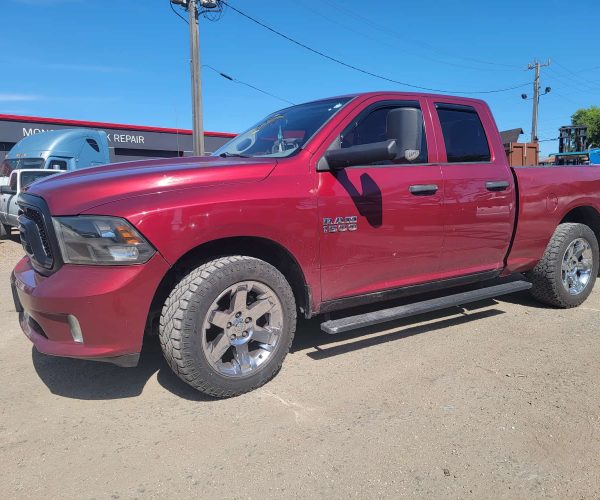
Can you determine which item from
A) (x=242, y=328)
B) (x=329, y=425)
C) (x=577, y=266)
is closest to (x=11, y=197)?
(x=242, y=328)

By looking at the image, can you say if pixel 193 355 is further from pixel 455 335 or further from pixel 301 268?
pixel 455 335

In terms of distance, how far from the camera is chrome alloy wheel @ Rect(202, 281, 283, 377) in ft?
9.98

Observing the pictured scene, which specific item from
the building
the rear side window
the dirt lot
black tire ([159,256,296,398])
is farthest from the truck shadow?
the building

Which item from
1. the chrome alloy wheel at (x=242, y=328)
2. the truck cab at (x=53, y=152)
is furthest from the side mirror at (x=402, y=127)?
the truck cab at (x=53, y=152)

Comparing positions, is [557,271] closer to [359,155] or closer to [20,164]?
[359,155]

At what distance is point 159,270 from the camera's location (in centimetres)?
278

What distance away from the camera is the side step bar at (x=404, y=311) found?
3.44 meters

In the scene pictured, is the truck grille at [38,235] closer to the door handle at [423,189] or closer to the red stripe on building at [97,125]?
the door handle at [423,189]

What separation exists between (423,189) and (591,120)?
58.0 m

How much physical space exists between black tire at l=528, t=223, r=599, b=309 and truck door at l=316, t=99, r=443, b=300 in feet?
5.17

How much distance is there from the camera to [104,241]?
2684 mm

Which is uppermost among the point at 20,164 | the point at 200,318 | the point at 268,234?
the point at 20,164

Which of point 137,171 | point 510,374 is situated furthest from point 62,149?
point 510,374

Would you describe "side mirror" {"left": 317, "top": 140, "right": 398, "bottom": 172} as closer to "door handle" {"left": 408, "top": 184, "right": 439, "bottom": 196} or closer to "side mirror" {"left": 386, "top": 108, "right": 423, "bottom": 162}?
"side mirror" {"left": 386, "top": 108, "right": 423, "bottom": 162}
